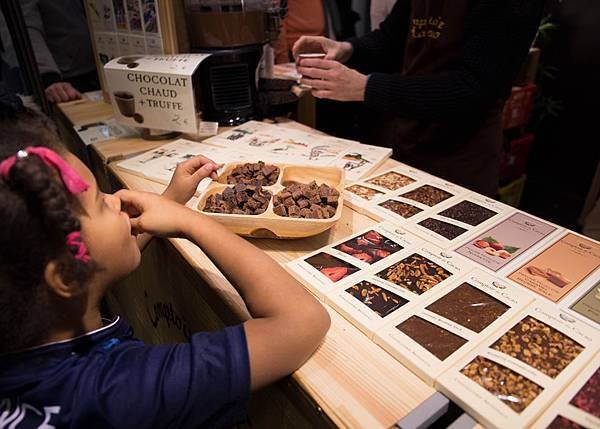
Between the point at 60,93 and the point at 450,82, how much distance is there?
5.40ft

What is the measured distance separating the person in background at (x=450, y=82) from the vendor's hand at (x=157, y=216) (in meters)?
0.76

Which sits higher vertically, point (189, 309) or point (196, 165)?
point (196, 165)

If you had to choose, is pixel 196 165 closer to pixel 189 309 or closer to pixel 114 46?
pixel 189 309

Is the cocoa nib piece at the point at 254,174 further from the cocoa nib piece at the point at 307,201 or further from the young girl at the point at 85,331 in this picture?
the young girl at the point at 85,331

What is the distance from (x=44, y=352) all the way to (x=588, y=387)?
702 mm

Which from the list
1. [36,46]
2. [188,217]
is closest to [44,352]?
[188,217]

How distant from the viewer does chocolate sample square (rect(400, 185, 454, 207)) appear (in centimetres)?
101

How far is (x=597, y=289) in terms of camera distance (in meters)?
0.73

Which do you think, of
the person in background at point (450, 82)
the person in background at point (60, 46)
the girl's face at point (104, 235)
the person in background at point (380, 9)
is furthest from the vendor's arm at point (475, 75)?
the person in background at point (60, 46)

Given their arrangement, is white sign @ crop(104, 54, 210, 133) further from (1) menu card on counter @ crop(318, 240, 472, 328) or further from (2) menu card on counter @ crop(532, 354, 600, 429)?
(2) menu card on counter @ crop(532, 354, 600, 429)

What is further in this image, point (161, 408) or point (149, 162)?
point (149, 162)

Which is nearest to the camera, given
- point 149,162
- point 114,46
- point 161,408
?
point 161,408

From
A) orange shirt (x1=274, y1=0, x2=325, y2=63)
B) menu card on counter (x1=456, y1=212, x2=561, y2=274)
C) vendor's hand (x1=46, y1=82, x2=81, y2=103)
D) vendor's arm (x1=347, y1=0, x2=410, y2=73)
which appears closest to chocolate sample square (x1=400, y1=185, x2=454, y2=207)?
menu card on counter (x1=456, y1=212, x2=561, y2=274)

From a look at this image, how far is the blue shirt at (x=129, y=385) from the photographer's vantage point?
514 mm
